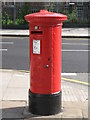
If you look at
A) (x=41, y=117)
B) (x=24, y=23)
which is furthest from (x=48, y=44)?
(x=24, y=23)

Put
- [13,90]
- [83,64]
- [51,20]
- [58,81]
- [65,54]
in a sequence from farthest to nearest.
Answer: [65,54] < [83,64] < [13,90] < [58,81] < [51,20]

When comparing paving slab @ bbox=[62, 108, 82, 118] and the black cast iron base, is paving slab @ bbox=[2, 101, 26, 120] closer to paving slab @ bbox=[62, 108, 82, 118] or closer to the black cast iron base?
the black cast iron base

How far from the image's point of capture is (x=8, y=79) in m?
7.48

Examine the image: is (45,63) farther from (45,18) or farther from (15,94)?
(15,94)

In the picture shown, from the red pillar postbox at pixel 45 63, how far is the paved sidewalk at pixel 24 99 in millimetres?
200

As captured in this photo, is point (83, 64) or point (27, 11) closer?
point (83, 64)

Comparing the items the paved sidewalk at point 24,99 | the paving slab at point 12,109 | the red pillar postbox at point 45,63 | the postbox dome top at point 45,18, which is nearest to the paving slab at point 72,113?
the paved sidewalk at point 24,99

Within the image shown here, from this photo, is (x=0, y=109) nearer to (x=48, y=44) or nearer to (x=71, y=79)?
(x=48, y=44)

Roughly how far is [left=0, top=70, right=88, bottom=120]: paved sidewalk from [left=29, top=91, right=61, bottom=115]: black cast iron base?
9 centimetres

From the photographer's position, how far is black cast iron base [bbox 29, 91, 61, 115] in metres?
4.92

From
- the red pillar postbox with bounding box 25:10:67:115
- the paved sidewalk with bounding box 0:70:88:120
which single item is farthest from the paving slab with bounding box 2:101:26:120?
the red pillar postbox with bounding box 25:10:67:115

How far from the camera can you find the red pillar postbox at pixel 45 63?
4816mm

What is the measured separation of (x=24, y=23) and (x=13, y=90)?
65.1ft

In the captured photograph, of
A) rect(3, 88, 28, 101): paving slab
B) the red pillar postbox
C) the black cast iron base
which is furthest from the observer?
rect(3, 88, 28, 101): paving slab
